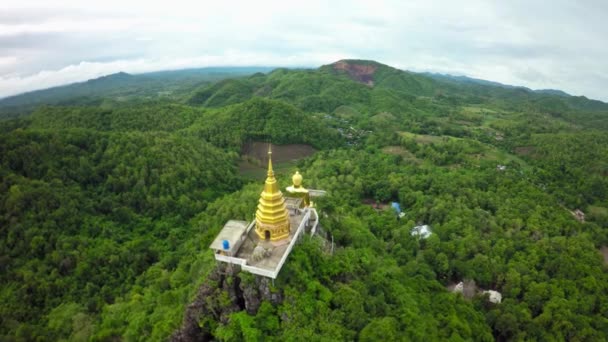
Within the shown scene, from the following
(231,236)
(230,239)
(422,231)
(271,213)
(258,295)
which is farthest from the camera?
(422,231)

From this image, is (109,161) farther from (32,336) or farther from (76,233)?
(32,336)

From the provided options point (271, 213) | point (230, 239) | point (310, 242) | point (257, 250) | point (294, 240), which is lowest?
point (310, 242)

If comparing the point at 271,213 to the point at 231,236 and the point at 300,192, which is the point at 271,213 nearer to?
the point at 231,236

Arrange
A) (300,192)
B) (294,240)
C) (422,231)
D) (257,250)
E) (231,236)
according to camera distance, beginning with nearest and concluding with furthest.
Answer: (257,250), (231,236), (294,240), (300,192), (422,231)

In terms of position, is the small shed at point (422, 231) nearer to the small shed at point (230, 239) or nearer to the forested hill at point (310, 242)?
the forested hill at point (310, 242)

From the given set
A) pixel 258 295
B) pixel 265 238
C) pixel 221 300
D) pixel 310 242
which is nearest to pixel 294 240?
pixel 310 242

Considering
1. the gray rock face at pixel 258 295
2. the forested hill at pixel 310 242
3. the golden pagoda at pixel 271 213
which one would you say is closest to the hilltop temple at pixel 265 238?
the golden pagoda at pixel 271 213

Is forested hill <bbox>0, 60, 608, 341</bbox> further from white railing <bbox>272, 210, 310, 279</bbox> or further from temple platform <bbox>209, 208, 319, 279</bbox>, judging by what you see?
temple platform <bbox>209, 208, 319, 279</bbox>
